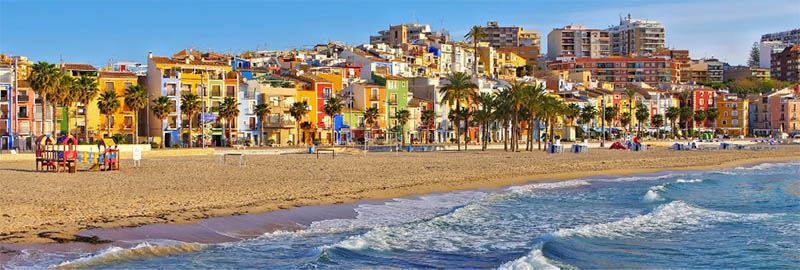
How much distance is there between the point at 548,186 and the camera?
1382 inches

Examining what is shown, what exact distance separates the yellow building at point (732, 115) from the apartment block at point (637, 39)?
6419 cm

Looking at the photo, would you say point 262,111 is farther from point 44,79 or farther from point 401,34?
point 401,34

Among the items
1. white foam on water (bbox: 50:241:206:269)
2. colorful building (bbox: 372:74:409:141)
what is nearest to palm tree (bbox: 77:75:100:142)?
colorful building (bbox: 372:74:409:141)

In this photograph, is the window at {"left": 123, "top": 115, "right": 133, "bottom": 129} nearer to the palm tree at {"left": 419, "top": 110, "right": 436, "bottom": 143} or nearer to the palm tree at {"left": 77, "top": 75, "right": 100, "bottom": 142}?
the palm tree at {"left": 77, "top": 75, "right": 100, "bottom": 142}

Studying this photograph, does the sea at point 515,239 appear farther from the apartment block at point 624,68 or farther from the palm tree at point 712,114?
the apartment block at point 624,68

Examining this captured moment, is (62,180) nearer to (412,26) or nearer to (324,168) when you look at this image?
(324,168)

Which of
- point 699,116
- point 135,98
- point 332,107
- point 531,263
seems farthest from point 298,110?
point 699,116

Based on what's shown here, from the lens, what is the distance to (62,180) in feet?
91.2

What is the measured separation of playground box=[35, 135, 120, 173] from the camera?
31.3 meters

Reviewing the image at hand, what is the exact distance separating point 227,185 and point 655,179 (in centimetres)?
2206

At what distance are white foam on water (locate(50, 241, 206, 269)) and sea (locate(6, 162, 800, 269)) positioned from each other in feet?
0.07

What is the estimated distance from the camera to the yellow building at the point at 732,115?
4825 inches

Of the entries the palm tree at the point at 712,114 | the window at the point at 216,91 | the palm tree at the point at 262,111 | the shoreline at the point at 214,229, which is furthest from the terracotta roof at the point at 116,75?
the palm tree at the point at 712,114

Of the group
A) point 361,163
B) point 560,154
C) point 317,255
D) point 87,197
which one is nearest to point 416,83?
point 560,154
